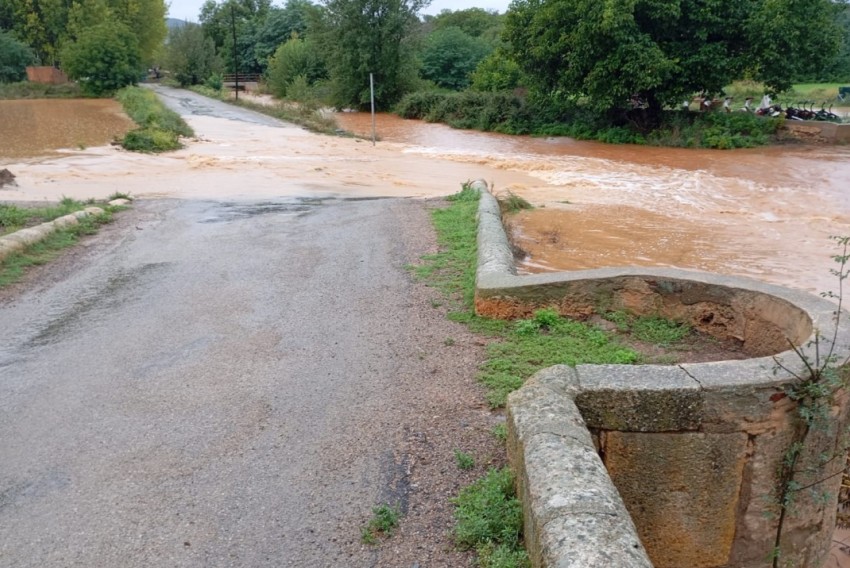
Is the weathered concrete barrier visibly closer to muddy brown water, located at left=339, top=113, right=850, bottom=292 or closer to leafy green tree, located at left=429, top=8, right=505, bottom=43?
muddy brown water, located at left=339, top=113, right=850, bottom=292

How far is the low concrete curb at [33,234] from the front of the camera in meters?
8.67

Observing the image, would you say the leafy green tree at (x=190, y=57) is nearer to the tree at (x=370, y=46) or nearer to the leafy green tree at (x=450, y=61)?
the leafy green tree at (x=450, y=61)

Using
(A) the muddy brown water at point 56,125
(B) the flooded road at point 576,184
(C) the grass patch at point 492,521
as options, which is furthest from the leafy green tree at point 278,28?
(C) the grass patch at point 492,521

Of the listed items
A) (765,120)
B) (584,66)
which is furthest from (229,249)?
(765,120)

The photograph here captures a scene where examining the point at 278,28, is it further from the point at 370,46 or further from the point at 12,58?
the point at 370,46

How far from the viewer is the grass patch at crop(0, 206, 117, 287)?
810 cm

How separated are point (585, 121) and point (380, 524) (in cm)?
2777

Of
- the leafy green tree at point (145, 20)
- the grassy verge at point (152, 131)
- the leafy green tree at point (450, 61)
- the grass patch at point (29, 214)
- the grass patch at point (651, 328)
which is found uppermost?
the leafy green tree at point (145, 20)

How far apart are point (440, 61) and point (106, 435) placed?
49.5 m

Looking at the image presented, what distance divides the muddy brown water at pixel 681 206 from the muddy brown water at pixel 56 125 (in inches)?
482

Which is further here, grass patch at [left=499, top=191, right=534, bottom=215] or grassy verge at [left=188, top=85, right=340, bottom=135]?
grassy verge at [left=188, top=85, right=340, bottom=135]

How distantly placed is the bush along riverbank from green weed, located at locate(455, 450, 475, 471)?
76.9 feet

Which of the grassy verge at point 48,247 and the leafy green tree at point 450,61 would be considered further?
the leafy green tree at point 450,61

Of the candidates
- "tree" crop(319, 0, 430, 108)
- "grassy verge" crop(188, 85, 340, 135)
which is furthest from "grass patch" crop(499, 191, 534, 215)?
"tree" crop(319, 0, 430, 108)
